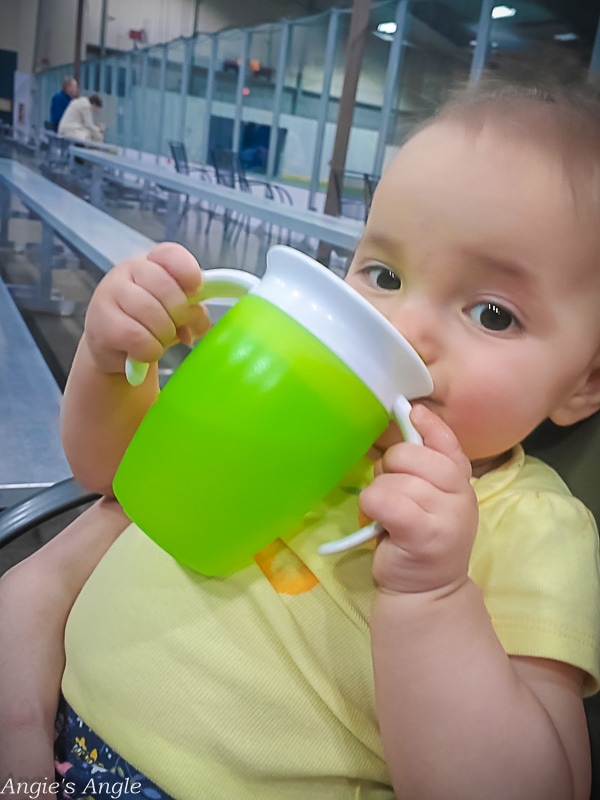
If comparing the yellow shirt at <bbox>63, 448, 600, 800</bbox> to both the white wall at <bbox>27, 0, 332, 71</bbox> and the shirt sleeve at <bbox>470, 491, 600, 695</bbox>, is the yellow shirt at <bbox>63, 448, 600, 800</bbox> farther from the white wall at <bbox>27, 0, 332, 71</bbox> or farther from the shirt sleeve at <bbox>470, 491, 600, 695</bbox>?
the white wall at <bbox>27, 0, 332, 71</bbox>

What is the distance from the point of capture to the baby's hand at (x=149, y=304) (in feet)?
2.17

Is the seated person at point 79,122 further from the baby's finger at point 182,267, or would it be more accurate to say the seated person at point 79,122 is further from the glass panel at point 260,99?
the baby's finger at point 182,267

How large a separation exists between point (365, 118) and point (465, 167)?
4.16 meters

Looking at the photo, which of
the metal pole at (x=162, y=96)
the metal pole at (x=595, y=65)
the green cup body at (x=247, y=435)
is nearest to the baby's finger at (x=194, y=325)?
the green cup body at (x=247, y=435)

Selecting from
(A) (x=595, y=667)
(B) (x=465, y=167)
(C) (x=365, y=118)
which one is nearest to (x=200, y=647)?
(A) (x=595, y=667)

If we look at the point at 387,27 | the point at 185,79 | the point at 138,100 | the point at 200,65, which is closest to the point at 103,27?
the point at 138,100

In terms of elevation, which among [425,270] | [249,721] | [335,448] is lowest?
[249,721]

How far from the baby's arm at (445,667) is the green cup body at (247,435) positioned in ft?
0.18

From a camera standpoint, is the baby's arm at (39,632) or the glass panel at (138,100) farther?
the glass panel at (138,100)

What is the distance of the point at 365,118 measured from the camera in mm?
4477

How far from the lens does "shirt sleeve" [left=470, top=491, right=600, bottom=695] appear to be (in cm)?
60

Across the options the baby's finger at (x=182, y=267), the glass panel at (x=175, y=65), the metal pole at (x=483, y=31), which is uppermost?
the glass panel at (x=175, y=65)

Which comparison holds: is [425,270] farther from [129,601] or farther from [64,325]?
[64,325]

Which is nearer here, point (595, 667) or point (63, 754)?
point (595, 667)
